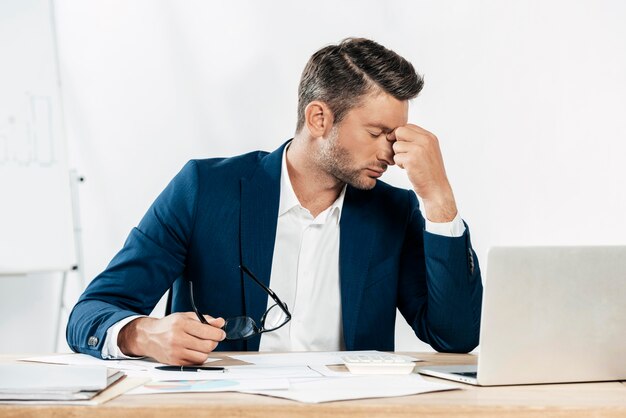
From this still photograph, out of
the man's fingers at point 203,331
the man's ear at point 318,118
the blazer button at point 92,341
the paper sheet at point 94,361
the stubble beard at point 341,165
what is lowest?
the paper sheet at point 94,361

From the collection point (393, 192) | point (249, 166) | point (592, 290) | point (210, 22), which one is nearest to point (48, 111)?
point (210, 22)

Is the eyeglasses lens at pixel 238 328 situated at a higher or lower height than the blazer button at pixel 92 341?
higher

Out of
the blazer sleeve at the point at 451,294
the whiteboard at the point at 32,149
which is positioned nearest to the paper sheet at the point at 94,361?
the blazer sleeve at the point at 451,294

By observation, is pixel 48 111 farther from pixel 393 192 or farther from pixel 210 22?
pixel 393 192

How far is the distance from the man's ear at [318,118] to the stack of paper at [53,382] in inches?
37.9

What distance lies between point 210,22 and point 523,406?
2.32 meters

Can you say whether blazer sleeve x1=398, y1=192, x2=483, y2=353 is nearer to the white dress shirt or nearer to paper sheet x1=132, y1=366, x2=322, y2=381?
the white dress shirt

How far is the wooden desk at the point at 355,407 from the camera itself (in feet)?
3.67

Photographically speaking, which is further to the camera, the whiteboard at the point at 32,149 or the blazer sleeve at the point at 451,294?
the whiteboard at the point at 32,149

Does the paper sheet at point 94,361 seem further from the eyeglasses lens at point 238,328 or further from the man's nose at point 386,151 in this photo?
the man's nose at point 386,151

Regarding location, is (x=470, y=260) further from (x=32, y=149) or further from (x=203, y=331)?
(x=32, y=149)

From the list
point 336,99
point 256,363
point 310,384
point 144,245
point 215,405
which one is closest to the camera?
point 215,405

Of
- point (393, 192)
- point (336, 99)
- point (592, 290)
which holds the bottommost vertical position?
point (592, 290)

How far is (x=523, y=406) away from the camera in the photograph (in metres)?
1.17
